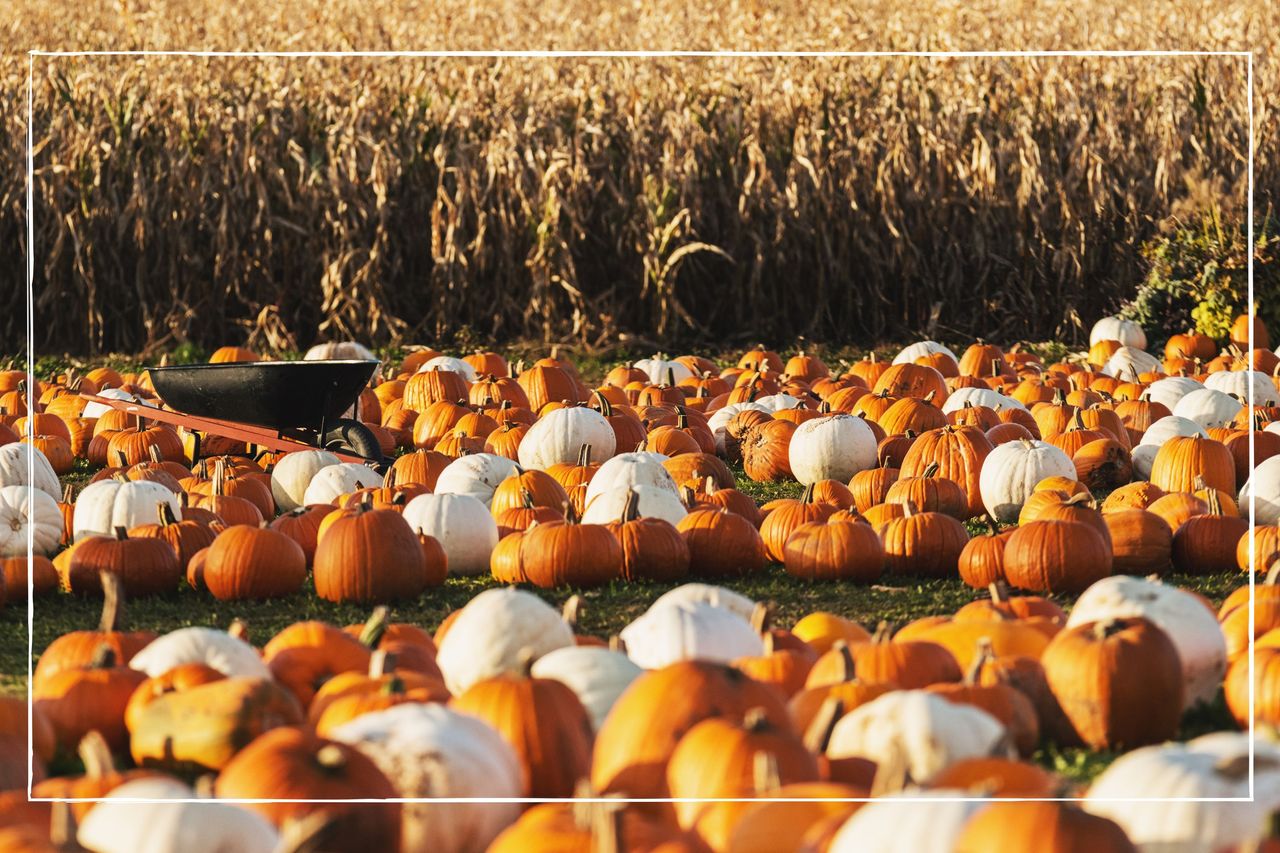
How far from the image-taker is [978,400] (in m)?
7.92

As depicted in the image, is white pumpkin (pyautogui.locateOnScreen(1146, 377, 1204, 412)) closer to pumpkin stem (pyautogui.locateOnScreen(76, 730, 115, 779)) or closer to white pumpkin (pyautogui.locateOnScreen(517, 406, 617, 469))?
white pumpkin (pyautogui.locateOnScreen(517, 406, 617, 469))

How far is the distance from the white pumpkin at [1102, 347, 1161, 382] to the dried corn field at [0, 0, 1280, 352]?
324 mm

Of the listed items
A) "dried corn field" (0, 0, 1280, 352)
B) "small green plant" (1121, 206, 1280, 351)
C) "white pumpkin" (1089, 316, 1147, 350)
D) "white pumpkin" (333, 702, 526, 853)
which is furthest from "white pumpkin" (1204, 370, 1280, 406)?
"white pumpkin" (333, 702, 526, 853)

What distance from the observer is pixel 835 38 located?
10266mm

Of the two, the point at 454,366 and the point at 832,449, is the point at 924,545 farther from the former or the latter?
the point at 454,366

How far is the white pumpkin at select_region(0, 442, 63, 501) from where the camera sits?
6.12 m

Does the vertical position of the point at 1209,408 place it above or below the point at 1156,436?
above

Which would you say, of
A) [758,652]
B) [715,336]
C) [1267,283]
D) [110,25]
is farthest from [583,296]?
[758,652]

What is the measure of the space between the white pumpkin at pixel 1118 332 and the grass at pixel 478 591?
17.4ft

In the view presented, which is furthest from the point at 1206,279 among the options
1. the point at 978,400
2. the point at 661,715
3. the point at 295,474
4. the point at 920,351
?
the point at 661,715

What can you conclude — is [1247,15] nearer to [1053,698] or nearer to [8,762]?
[1053,698]

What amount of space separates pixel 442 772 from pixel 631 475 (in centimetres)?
316

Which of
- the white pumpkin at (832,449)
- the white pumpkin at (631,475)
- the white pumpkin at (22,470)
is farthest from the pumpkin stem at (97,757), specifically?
the white pumpkin at (832,449)

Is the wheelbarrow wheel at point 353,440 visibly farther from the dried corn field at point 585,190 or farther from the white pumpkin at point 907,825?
the white pumpkin at point 907,825
